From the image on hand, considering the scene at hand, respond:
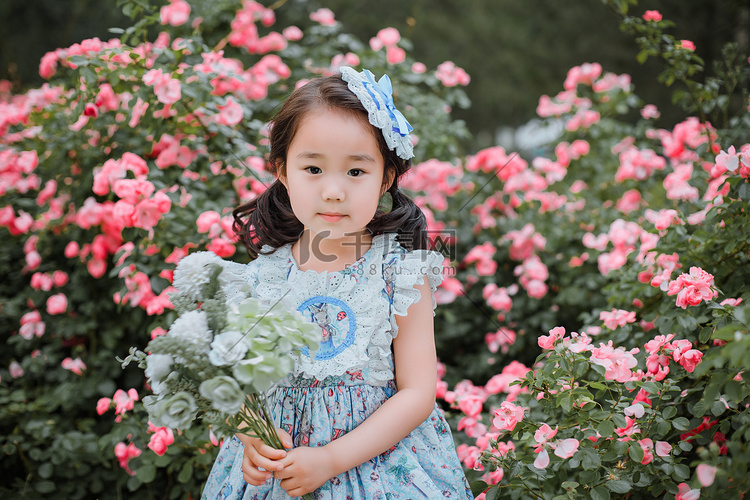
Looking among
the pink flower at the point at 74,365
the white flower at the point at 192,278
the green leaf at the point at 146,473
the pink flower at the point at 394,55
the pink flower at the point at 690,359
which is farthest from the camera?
the pink flower at the point at 394,55

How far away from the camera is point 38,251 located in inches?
89.4

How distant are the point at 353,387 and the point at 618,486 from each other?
0.61 m

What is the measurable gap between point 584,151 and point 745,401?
6.78ft

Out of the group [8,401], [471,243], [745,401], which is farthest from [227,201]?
[745,401]

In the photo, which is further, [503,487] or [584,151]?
[584,151]

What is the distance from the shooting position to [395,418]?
4.14ft

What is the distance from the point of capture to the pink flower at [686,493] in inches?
43.2

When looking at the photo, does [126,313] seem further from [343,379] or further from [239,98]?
[343,379]

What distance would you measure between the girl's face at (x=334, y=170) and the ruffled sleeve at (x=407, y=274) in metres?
0.16

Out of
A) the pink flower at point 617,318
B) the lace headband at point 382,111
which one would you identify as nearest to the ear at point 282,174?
the lace headband at point 382,111

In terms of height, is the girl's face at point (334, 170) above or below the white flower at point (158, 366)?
above

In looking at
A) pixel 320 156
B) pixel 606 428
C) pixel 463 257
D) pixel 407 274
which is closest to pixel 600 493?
pixel 606 428

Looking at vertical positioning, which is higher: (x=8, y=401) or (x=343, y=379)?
(x=343, y=379)

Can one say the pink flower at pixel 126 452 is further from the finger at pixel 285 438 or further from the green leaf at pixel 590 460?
the green leaf at pixel 590 460
